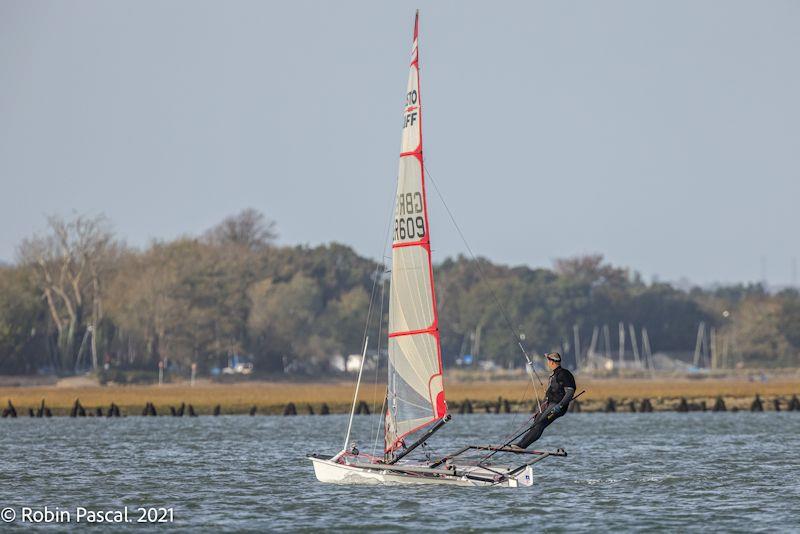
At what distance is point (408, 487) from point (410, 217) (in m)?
7.14

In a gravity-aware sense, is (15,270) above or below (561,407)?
above

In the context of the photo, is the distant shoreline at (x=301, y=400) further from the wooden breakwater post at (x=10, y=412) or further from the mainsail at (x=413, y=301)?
the mainsail at (x=413, y=301)

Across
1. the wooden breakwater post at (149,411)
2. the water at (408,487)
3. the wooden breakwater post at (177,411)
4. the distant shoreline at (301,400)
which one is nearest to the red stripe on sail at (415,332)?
the water at (408,487)

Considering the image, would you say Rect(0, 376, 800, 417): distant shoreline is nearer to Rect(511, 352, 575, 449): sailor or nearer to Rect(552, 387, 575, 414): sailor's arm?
Rect(511, 352, 575, 449): sailor

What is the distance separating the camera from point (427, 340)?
37.7 metres

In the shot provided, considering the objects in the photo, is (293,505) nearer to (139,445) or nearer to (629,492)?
(629,492)

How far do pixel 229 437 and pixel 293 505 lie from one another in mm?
30069

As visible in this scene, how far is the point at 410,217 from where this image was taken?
123 feet

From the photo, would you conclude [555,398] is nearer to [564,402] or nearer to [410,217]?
[564,402]

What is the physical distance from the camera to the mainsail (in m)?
37.3

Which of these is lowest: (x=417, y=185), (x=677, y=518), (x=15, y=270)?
(x=677, y=518)

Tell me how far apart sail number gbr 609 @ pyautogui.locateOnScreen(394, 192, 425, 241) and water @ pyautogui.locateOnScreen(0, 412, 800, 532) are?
6.65 metres

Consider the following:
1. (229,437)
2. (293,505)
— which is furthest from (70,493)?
(229,437)

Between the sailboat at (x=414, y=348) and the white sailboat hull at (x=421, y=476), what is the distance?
3 cm
